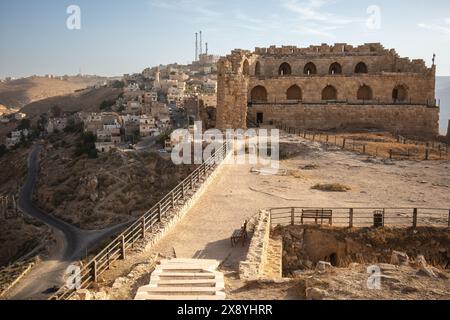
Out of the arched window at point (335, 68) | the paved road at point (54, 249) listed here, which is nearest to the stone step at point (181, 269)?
the paved road at point (54, 249)

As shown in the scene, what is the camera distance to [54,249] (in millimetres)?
36125

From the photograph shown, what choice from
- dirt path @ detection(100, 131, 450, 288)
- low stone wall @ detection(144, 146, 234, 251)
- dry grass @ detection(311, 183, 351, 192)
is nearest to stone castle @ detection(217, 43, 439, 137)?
dirt path @ detection(100, 131, 450, 288)

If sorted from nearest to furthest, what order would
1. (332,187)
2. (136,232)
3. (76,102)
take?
(136,232), (332,187), (76,102)

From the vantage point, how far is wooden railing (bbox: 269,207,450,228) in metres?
12.1

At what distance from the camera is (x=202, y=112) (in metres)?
37.9

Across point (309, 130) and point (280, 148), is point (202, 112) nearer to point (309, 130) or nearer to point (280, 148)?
point (309, 130)

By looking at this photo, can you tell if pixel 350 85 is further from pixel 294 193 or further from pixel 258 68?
pixel 294 193

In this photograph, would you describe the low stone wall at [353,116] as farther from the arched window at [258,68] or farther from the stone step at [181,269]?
the stone step at [181,269]

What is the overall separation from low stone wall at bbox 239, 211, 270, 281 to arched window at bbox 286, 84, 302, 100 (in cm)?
2645

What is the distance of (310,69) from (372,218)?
96.8 feet

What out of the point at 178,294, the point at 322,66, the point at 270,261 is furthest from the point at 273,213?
the point at 322,66

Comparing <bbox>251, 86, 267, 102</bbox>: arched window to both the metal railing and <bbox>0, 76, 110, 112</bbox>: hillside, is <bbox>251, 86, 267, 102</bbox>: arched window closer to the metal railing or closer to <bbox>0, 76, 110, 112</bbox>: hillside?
the metal railing

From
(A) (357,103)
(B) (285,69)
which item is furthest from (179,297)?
(B) (285,69)
